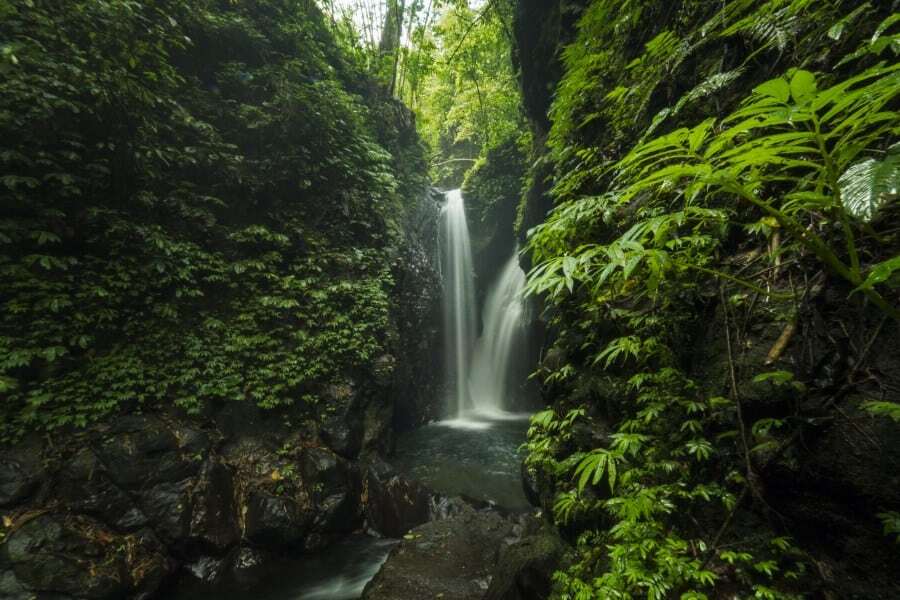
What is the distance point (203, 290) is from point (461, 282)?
898cm

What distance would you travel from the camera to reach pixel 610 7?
12.4 ft

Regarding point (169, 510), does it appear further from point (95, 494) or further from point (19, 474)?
point (19, 474)

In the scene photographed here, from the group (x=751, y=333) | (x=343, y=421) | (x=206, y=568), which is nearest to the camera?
(x=751, y=333)

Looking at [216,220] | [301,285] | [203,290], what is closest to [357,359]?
[301,285]

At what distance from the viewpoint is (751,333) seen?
1.89 m

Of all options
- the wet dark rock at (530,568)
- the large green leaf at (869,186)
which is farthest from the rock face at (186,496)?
the large green leaf at (869,186)

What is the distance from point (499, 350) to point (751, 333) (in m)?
10.8

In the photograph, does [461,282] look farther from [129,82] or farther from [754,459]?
[754,459]

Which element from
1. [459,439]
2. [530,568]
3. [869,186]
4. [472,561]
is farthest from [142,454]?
[869,186]

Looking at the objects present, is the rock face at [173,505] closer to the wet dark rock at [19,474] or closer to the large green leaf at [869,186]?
the wet dark rock at [19,474]

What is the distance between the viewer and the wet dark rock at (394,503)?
543 centimetres

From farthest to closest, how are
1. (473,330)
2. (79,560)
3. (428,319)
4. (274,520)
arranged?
(473,330) → (428,319) → (274,520) → (79,560)

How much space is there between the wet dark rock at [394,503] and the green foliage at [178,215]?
1.96m

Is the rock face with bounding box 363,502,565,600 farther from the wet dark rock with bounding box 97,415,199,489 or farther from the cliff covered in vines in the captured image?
the wet dark rock with bounding box 97,415,199,489
